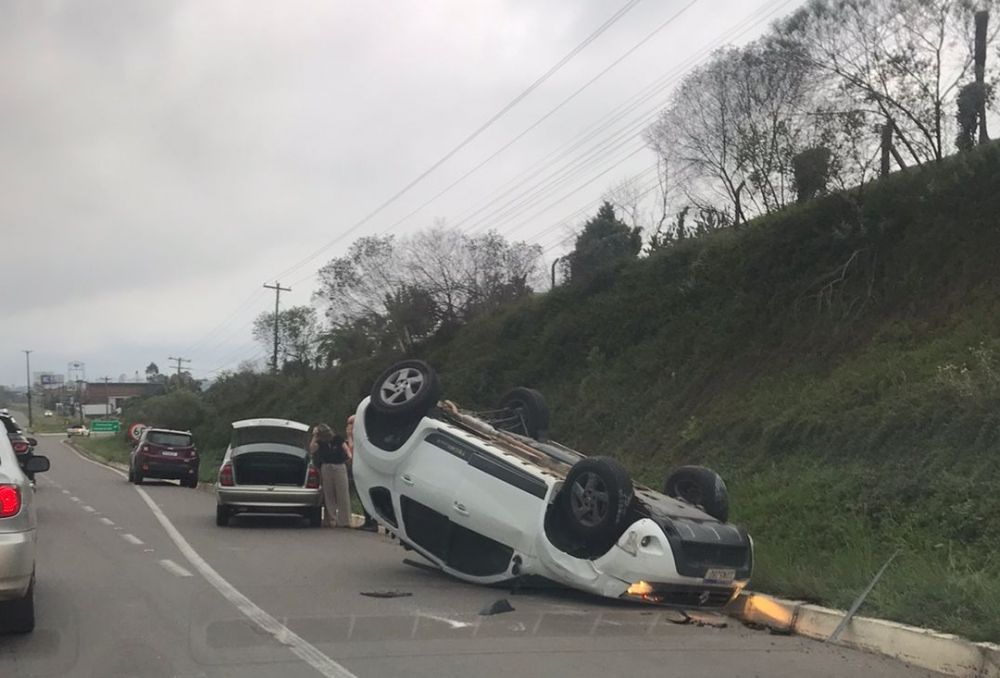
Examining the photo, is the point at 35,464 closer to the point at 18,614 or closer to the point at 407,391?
the point at 18,614

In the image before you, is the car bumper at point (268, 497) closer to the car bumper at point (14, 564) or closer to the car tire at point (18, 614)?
the car tire at point (18, 614)

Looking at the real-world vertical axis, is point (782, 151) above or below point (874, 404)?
above

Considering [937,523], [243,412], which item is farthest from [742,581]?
[243,412]

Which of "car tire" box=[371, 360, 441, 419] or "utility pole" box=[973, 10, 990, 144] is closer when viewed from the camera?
"car tire" box=[371, 360, 441, 419]

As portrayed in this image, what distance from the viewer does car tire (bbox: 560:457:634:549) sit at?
903 cm

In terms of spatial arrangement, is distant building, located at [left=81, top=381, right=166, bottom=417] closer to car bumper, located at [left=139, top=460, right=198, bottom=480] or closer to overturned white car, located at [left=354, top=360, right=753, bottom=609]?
car bumper, located at [left=139, top=460, right=198, bottom=480]

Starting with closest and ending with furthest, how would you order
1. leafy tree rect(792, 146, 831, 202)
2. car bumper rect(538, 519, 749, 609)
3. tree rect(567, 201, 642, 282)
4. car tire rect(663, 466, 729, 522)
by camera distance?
Result: car bumper rect(538, 519, 749, 609) < car tire rect(663, 466, 729, 522) < leafy tree rect(792, 146, 831, 202) < tree rect(567, 201, 642, 282)

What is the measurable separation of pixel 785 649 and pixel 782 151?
1743 centimetres

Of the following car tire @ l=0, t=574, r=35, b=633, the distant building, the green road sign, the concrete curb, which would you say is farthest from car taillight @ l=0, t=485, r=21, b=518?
the distant building

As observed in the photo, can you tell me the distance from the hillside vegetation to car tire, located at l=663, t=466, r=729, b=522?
0.73 m

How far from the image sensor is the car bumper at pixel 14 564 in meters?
7.16

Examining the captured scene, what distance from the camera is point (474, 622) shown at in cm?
865

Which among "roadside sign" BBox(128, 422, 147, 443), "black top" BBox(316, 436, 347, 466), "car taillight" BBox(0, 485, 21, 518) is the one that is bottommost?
"roadside sign" BBox(128, 422, 147, 443)

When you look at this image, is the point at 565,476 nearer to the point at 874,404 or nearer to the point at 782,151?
the point at 874,404
